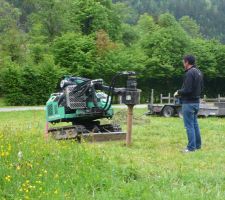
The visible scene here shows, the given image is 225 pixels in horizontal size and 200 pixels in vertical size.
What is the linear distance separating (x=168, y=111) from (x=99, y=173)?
15823mm

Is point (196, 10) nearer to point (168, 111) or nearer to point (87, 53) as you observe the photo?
point (87, 53)

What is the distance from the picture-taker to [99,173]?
22.9 ft

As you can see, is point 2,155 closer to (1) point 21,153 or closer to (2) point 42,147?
(1) point 21,153

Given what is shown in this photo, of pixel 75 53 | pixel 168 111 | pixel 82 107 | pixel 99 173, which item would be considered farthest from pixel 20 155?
pixel 75 53

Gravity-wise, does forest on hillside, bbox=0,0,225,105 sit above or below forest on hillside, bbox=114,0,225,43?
below

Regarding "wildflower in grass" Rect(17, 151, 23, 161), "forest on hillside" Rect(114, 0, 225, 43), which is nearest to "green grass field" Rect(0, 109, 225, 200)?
"wildflower in grass" Rect(17, 151, 23, 161)

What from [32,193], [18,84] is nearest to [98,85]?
[32,193]

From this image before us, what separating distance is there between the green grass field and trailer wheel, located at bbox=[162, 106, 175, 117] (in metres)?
12.6

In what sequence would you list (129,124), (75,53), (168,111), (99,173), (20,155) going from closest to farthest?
(99,173)
(20,155)
(129,124)
(168,111)
(75,53)


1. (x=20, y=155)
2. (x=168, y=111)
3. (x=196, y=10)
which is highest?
(x=196, y=10)

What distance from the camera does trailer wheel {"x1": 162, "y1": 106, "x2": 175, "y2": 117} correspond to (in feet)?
73.8

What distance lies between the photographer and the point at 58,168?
7.03 meters

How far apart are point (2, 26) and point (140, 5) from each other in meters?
86.5

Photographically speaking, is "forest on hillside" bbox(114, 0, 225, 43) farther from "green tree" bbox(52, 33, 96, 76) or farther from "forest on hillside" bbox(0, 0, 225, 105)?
"green tree" bbox(52, 33, 96, 76)
